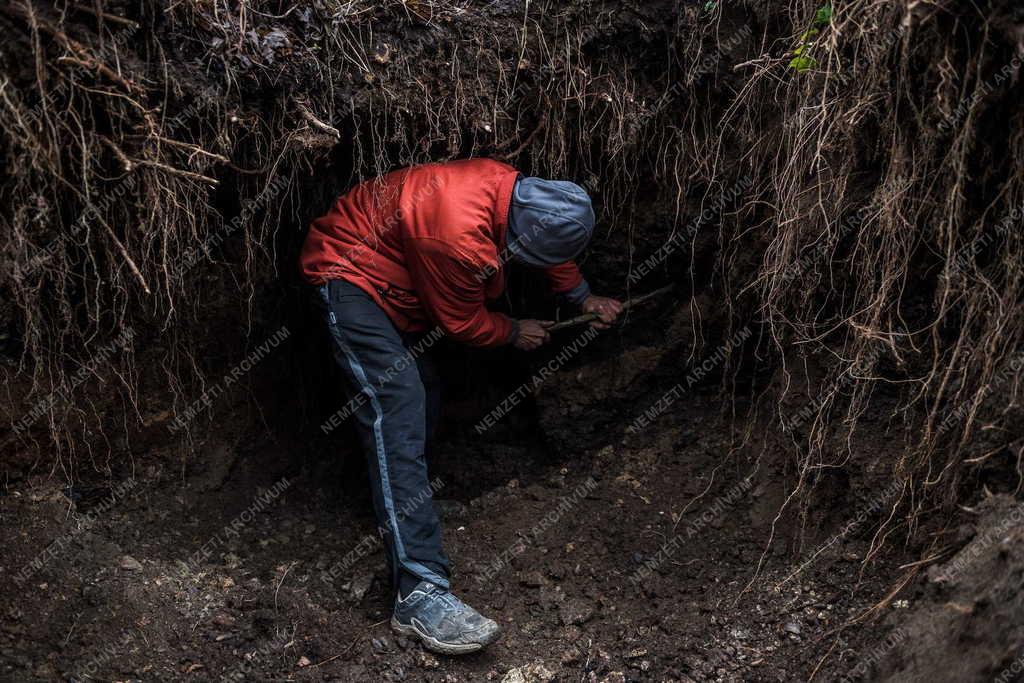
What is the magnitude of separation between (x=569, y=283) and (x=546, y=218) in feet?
1.82

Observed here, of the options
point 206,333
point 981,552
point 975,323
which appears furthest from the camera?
point 206,333

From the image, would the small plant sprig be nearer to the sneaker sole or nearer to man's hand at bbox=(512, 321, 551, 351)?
man's hand at bbox=(512, 321, 551, 351)

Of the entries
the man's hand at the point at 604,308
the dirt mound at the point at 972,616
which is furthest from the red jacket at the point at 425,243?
the dirt mound at the point at 972,616

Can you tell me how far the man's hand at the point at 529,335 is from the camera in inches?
133

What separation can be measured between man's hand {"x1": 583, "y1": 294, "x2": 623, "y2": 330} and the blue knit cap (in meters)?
0.58

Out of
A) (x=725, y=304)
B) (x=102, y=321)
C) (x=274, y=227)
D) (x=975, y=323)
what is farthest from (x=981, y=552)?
(x=102, y=321)

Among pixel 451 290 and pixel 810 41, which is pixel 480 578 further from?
pixel 810 41

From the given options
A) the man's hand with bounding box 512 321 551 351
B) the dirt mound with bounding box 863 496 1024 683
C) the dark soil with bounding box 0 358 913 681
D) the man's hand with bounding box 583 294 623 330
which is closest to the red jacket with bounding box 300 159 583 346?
the man's hand with bounding box 512 321 551 351

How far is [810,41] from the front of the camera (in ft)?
8.96

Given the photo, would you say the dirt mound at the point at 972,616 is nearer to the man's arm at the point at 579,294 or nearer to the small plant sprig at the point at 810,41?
the small plant sprig at the point at 810,41

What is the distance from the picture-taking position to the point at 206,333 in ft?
10.6

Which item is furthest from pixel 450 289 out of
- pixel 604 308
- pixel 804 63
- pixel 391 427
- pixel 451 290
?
pixel 804 63

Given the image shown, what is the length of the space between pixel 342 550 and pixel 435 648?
0.76 metres

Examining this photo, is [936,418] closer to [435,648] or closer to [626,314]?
[626,314]
